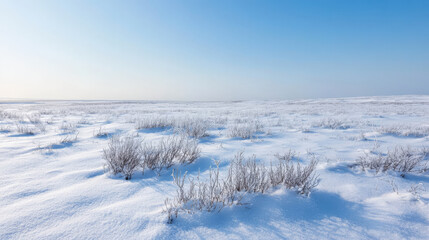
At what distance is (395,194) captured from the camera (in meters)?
1.84

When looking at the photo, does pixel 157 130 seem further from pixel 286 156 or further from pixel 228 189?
pixel 228 189

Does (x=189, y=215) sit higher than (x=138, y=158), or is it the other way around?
(x=138, y=158)

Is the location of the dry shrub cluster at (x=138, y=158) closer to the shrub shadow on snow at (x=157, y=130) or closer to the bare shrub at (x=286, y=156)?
the bare shrub at (x=286, y=156)

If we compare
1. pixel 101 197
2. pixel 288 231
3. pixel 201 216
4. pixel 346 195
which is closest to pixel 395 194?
pixel 346 195

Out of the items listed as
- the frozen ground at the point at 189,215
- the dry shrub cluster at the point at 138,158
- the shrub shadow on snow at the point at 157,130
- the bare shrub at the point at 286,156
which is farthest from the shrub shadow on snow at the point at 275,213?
the shrub shadow on snow at the point at 157,130

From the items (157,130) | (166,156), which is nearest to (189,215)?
(166,156)

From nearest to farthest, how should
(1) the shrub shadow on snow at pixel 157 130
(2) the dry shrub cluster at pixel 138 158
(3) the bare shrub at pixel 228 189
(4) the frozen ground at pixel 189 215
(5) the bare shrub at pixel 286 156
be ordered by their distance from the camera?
(4) the frozen ground at pixel 189 215
(3) the bare shrub at pixel 228 189
(2) the dry shrub cluster at pixel 138 158
(5) the bare shrub at pixel 286 156
(1) the shrub shadow on snow at pixel 157 130

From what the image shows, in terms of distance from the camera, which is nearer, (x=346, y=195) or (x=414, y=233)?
(x=414, y=233)

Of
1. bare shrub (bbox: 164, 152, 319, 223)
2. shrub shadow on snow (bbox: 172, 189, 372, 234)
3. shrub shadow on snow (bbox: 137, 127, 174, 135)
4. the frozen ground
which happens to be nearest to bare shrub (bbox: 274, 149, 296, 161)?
the frozen ground

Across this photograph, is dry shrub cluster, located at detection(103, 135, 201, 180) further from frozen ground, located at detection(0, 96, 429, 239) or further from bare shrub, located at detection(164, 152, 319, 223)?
bare shrub, located at detection(164, 152, 319, 223)

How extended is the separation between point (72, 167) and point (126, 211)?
64.4 inches

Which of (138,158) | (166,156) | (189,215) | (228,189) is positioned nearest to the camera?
(189,215)

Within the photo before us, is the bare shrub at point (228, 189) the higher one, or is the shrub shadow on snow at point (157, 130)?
the bare shrub at point (228, 189)

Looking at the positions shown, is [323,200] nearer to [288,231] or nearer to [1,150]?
[288,231]
